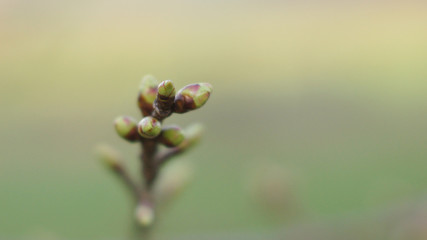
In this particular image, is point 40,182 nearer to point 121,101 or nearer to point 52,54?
point 121,101

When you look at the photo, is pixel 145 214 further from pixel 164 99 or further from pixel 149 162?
pixel 164 99

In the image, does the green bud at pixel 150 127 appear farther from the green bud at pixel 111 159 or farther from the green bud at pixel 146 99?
the green bud at pixel 111 159

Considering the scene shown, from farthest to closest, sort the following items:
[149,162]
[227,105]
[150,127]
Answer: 1. [227,105]
2. [149,162]
3. [150,127]

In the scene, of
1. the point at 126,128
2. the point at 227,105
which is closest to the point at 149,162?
the point at 126,128

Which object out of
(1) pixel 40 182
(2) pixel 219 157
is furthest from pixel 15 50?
(2) pixel 219 157

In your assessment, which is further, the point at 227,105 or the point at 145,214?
the point at 227,105

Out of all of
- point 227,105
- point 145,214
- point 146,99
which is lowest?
point 145,214

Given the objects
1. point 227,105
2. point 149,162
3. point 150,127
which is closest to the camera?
point 150,127

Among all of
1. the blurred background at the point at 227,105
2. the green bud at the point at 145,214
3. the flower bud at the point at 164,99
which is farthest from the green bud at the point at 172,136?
the blurred background at the point at 227,105
